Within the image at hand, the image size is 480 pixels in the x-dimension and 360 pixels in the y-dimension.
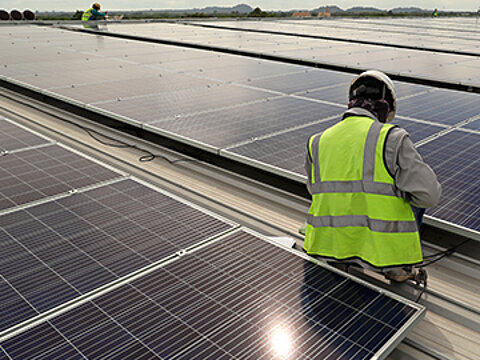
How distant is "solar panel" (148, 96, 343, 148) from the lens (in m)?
6.82

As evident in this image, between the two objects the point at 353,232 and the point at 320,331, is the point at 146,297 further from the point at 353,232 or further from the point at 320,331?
the point at 353,232

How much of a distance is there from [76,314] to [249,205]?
10.2 feet

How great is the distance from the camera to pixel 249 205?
5848 millimetres

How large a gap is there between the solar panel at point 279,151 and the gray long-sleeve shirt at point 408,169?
206 cm

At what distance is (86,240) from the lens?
393cm

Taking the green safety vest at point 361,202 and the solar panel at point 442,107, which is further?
the solar panel at point 442,107

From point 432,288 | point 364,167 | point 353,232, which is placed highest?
point 364,167

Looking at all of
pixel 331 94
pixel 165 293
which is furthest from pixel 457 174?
pixel 331 94

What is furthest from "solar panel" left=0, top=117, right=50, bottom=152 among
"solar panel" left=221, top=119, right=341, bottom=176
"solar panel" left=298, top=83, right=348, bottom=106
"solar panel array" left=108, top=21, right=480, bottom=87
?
"solar panel array" left=108, top=21, right=480, bottom=87

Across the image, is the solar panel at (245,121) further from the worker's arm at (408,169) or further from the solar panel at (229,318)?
the worker's arm at (408,169)

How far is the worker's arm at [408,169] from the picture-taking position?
133 inches

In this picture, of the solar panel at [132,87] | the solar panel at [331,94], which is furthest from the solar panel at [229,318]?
the solar panel at [132,87]

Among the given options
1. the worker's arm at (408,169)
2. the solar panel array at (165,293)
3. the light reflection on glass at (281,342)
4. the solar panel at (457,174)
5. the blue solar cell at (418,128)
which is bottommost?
the light reflection on glass at (281,342)

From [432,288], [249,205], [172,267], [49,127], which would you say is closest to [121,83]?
Result: [49,127]
